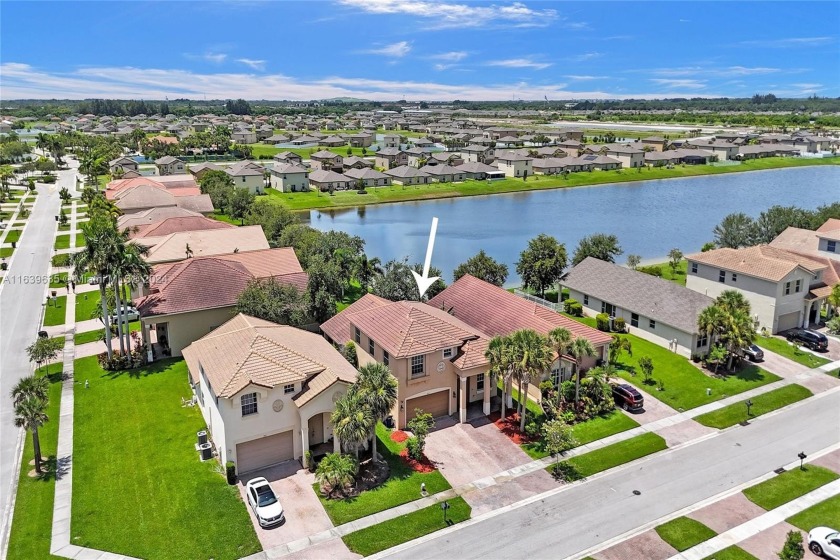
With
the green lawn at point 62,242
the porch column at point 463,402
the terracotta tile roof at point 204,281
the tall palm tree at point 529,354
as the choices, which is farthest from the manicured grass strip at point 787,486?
the green lawn at point 62,242

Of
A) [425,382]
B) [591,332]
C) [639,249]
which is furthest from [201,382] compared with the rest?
[639,249]

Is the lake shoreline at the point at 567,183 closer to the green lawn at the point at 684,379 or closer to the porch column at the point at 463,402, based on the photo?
the green lawn at the point at 684,379

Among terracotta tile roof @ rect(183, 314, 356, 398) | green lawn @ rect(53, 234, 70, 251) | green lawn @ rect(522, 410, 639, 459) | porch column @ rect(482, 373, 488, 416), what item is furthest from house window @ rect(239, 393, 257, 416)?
green lawn @ rect(53, 234, 70, 251)

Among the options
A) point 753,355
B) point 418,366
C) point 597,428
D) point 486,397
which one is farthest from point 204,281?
point 753,355

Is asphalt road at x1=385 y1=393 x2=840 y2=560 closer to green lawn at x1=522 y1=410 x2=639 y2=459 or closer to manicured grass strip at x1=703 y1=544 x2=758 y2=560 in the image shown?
manicured grass strip at x1=703 y1=544 x2=758 y2=560

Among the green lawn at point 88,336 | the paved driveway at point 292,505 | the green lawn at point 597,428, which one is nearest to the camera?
the paved driveway at point 292,505

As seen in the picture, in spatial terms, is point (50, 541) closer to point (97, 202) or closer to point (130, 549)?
point (130, 549)
